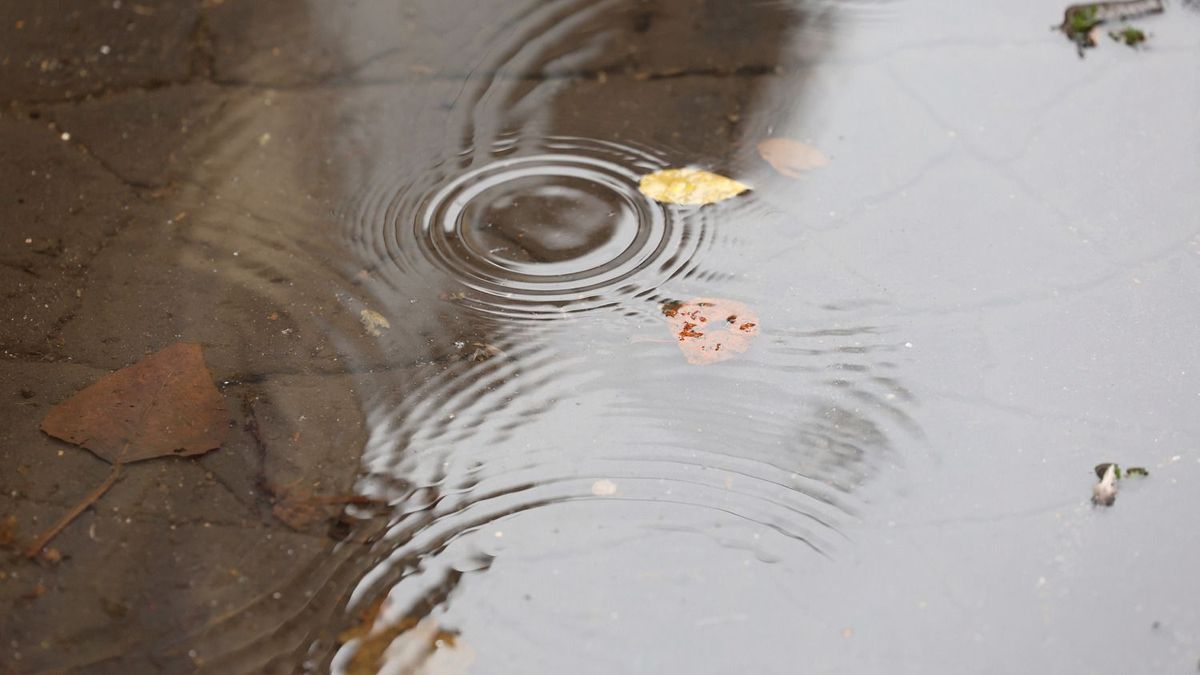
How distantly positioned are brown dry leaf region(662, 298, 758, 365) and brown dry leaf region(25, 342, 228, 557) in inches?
34.8

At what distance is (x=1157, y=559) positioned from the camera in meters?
1.74

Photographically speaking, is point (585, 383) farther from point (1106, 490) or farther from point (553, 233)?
point (1106, 490)

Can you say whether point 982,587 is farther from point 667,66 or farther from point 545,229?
point 667,66

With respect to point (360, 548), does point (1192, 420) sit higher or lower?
higher

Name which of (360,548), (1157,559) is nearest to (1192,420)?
(1157,559)

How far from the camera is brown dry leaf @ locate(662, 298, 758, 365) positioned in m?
2.08

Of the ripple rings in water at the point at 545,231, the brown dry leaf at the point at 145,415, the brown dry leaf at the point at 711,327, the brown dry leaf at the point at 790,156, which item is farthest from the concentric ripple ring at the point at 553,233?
the brown dry leaf at the point at 145,415

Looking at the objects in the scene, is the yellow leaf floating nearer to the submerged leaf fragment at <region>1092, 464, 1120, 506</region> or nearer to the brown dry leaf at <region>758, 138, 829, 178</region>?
the brown dry leaf at <region>758, 138, 829, 178</region>

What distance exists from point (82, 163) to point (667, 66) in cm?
147

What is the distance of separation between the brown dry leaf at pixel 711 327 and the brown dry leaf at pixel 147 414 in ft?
2.89

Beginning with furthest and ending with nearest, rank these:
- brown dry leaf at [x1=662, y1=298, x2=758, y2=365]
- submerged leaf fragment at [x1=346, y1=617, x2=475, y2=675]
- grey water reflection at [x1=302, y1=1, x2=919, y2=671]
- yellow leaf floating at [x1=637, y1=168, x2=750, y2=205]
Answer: yellow leaf floating at [x1=637, y1=168, x2=750, y2=205]
brown dry leaf at [x1=662, y1=298, x2=758, y2=365]
grey water reflection at [x1=302, y1=1, x2=919, y2=671]
submerged leaf fragment at [x1=346, y1=617, x2=475, y2=675]

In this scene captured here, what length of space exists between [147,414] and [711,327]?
1083mm

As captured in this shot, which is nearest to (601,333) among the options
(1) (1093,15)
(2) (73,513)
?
(2) (73,513)

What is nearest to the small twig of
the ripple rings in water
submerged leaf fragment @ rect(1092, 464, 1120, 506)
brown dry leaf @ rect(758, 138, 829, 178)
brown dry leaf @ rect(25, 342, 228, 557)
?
brown dry leaf @ rect(25, 342, 228, 557)
